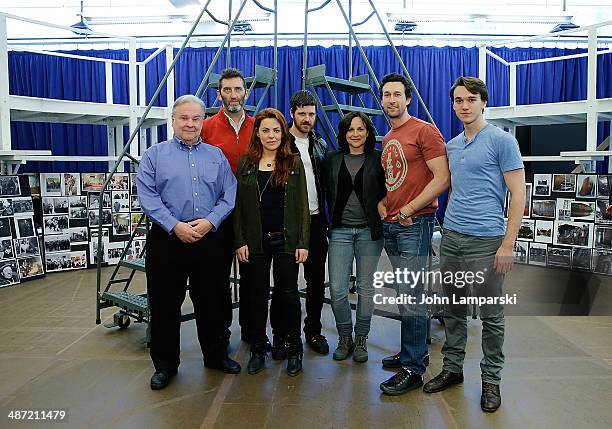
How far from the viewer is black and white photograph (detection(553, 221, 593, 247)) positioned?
6.38 meters

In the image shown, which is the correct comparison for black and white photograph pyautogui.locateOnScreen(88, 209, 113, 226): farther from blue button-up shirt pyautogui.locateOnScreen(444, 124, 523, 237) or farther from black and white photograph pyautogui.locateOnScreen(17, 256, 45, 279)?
blue button-up shirt pyautogui.locateOnScreen(444, 124, 523, 237)

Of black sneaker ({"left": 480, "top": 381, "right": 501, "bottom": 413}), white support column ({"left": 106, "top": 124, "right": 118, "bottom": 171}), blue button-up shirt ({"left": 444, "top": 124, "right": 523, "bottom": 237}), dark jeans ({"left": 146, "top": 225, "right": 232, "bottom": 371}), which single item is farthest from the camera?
white support column ({"left": 106, "top": 124, "right": 118, "bottom": 171})

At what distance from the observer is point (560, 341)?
156 inches

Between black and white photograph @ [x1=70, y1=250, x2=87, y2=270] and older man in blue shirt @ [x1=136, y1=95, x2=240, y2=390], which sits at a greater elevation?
older man in blue shirt @ [x1=136, y1=95, x2=240, y2=390]

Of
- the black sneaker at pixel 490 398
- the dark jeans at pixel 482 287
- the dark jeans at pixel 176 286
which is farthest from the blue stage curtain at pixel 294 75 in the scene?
the black sneaker at pixel 490 398

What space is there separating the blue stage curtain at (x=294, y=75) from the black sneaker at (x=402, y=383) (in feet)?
20.9

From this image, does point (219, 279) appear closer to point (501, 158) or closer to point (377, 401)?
point (377, 401)

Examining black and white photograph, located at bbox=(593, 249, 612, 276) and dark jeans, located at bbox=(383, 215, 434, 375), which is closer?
dark jeans, located at bbox=(383, 215, 434, 375)

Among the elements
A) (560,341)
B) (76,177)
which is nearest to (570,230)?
(560,341)

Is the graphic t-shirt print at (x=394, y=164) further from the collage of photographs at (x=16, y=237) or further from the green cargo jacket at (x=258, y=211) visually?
the collage of photographs at (x=16, y=237)

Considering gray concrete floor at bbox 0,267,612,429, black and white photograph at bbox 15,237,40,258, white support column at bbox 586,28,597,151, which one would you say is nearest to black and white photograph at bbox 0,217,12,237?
black and white photograph at bbox 15,237,40,258

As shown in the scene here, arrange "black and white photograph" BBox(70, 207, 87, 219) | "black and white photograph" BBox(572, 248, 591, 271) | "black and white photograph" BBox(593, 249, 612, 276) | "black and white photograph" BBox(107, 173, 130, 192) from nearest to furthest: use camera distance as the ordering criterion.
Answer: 1. "black and white photograph" BBox(593, 249, 612, 276)
2. "black and white photograph" BBox(572, 248, 591, 271)
3. "black and white photograph" BBox(70, 207, 87, 219)
4. "black and white photograph" BBox(107, 173, 130, 192)

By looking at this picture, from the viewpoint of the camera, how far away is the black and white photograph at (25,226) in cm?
593

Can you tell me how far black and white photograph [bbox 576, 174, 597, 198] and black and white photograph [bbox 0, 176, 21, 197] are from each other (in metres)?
6.58
